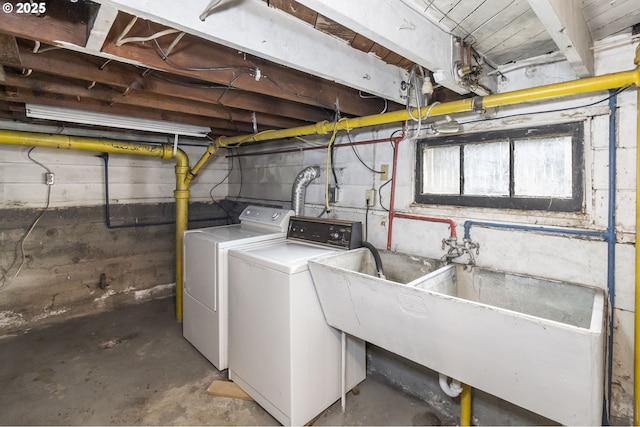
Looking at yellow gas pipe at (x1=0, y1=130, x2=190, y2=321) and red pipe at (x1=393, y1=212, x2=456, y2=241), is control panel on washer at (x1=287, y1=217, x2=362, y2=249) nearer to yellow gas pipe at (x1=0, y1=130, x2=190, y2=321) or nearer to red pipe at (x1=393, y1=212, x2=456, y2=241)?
red pipe at (x1=393, y1=212, x2=456, y2=241)

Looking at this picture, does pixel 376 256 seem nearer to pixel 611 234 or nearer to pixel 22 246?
pixel 611 234

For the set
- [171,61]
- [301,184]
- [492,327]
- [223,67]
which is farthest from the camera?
[301,184]

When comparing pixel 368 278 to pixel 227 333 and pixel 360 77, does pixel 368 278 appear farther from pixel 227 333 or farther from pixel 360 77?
pixel 227 333

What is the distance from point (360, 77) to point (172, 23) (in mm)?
892

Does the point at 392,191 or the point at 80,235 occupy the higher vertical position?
the point at 392,191

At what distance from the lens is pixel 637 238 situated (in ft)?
4.12

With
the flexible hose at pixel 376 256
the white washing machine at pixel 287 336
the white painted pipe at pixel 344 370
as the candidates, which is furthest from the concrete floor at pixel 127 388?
the flexible hose at pixel 376 256

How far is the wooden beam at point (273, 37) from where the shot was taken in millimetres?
985

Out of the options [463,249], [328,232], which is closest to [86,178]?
[328,232]

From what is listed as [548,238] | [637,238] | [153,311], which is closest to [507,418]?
[548,238]

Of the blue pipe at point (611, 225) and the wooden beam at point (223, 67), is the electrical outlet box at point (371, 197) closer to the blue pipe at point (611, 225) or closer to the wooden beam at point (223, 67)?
the wooden beam at point (223, 67)

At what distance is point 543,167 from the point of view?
1.63m

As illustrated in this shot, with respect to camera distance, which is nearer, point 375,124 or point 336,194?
point 375,124

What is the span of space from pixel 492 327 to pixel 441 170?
115cm
